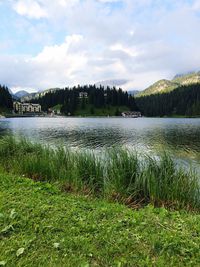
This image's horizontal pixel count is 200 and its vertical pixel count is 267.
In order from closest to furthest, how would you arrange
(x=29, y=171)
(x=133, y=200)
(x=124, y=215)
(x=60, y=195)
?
(x=124, y=215)
(x=60, y=195)
(x=133, y=200)
(x=29, y=171)

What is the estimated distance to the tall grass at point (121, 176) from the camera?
27.3ft

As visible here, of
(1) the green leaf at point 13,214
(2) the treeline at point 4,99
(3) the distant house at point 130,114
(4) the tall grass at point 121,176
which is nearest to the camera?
(1) the green leaf at point 13,214

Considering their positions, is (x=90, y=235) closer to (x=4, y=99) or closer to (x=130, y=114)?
(x=4, y=99)

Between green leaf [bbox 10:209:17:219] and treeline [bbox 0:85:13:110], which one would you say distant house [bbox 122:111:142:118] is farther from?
green leaf [bbox 10:209:17:219]

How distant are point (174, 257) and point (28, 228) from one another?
10.2ft

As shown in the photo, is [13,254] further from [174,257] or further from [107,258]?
[174,257]

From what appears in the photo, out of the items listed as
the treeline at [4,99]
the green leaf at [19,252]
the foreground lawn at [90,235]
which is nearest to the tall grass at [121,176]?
the foreground lawn at [90,235]

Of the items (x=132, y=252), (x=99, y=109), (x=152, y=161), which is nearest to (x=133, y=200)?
(x=152, y=161)

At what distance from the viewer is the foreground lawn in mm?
4210

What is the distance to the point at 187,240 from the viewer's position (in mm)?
4852

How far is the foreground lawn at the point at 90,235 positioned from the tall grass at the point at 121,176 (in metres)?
1.63

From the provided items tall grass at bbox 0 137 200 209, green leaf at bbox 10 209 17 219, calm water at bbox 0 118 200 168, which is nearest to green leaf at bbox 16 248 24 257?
green leaf at bbox 10 209 17 219

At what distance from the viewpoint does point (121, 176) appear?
8.93 metres

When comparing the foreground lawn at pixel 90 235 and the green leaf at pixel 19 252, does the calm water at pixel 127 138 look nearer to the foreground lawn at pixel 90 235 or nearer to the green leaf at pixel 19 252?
the foreground lawn at pixel 90 235
